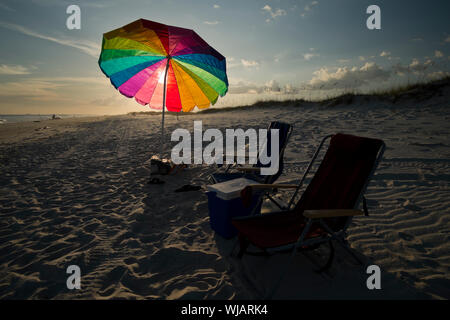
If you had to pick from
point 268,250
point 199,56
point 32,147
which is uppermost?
point 199,56

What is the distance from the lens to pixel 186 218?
3436 mm

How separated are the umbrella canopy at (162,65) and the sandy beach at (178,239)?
1.90 m

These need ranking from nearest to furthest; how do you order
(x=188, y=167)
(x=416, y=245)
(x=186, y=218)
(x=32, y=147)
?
1. (x=416, y=245)
2. (x=186, y=218)
3. (x=188, y=167)
4. (x=32, y=147)

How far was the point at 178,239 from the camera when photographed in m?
2.89

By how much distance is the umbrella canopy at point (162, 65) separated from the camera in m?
4.19

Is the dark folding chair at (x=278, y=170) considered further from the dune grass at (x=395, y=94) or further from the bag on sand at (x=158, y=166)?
the dune grass at (x=395, y=94)

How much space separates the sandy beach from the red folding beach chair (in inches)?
10.8

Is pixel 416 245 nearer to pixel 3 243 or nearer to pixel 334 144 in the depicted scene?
pixel 334 144

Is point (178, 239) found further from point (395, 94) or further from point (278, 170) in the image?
point (395, 94)

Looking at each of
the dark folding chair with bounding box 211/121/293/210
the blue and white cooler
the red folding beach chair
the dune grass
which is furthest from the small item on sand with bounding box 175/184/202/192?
the dune grass

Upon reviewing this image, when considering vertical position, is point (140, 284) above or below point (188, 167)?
below

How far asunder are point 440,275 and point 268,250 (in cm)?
169

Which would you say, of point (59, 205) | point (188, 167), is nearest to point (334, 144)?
point (188, 167)

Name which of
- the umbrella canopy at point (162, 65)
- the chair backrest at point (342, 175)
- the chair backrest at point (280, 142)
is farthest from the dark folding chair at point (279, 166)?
the umbrella canopy at point (162, 65)
